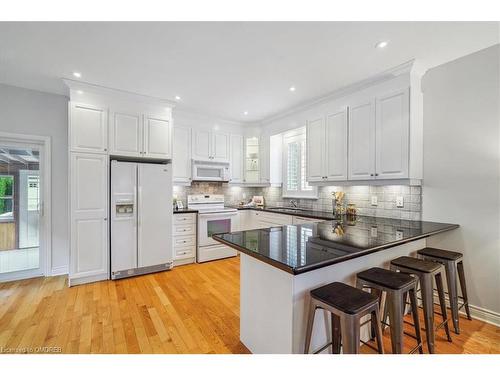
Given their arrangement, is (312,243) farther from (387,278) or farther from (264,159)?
(264,159)

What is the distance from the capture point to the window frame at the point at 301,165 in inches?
156

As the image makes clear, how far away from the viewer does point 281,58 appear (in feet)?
7.48

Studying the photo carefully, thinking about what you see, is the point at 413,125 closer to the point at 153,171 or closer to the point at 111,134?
the point at 153,171

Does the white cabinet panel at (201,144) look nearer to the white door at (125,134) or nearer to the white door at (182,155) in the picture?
the white door at (182,155)

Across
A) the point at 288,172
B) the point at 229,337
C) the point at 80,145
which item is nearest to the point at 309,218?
the point at 288,172

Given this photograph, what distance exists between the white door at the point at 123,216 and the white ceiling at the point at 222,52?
113 cm

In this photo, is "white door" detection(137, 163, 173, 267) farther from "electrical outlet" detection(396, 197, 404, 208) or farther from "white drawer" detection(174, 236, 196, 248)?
"electrical outlet" detection(396, 197, 404, 208)

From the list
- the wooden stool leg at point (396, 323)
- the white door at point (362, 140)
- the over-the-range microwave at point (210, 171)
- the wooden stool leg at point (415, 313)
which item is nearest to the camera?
the wooden stool leg at point (396, 323)

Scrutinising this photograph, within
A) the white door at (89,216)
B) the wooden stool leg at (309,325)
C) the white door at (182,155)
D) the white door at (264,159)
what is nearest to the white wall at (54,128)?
the white door at (89,216)

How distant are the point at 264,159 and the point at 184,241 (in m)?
2.13

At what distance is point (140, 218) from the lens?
3.28m

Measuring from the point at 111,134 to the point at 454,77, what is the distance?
4.08 metres

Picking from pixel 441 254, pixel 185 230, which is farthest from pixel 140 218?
pixel 441 254

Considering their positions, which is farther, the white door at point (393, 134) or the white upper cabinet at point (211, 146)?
the white upper cabinet at point (211, 146)
